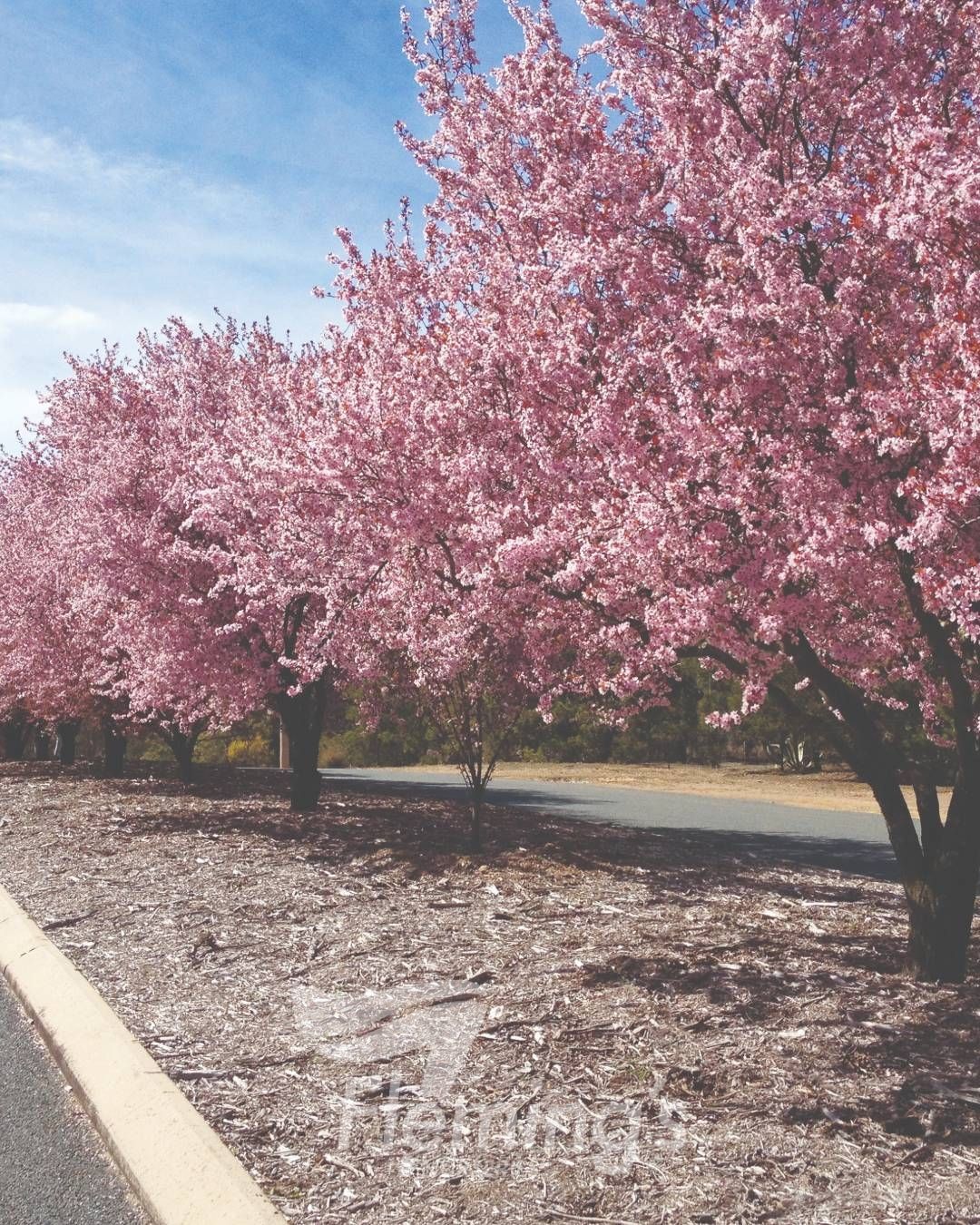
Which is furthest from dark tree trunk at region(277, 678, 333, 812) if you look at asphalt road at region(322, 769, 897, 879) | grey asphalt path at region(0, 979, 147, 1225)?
grey asphalt path at region(0, 979, 147, 1225)

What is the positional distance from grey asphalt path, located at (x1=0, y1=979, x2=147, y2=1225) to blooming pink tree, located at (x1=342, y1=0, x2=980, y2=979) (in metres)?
3.04

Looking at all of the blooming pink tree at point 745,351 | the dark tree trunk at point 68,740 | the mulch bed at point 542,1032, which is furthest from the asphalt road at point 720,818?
the dark tree trunk at point 68,740

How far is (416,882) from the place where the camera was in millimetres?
Result: 8477

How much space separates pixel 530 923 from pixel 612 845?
4.41 meters

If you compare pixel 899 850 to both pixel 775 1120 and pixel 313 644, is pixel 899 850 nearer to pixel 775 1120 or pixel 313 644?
pixel 775 1120

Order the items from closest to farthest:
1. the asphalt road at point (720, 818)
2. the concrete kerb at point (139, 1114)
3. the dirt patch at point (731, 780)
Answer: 1. the concrete kerb at point (139, 1114)
2. the asphalt road at point (720, 818)
3. the dirt patch at point (731, 780)

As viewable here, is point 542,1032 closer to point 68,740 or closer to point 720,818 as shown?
point 720,818

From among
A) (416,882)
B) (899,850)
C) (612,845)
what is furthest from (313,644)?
(899,850)

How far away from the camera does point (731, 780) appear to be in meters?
23.8

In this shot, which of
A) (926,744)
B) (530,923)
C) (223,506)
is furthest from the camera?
(926,744)

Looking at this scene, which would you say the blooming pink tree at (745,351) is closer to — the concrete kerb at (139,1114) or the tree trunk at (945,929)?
the tree trunk at (945,929)

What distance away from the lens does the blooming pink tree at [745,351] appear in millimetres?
4445

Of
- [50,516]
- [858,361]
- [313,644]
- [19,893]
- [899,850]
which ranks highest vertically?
[50,516]

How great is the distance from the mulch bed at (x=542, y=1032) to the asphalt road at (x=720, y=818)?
2309mm
